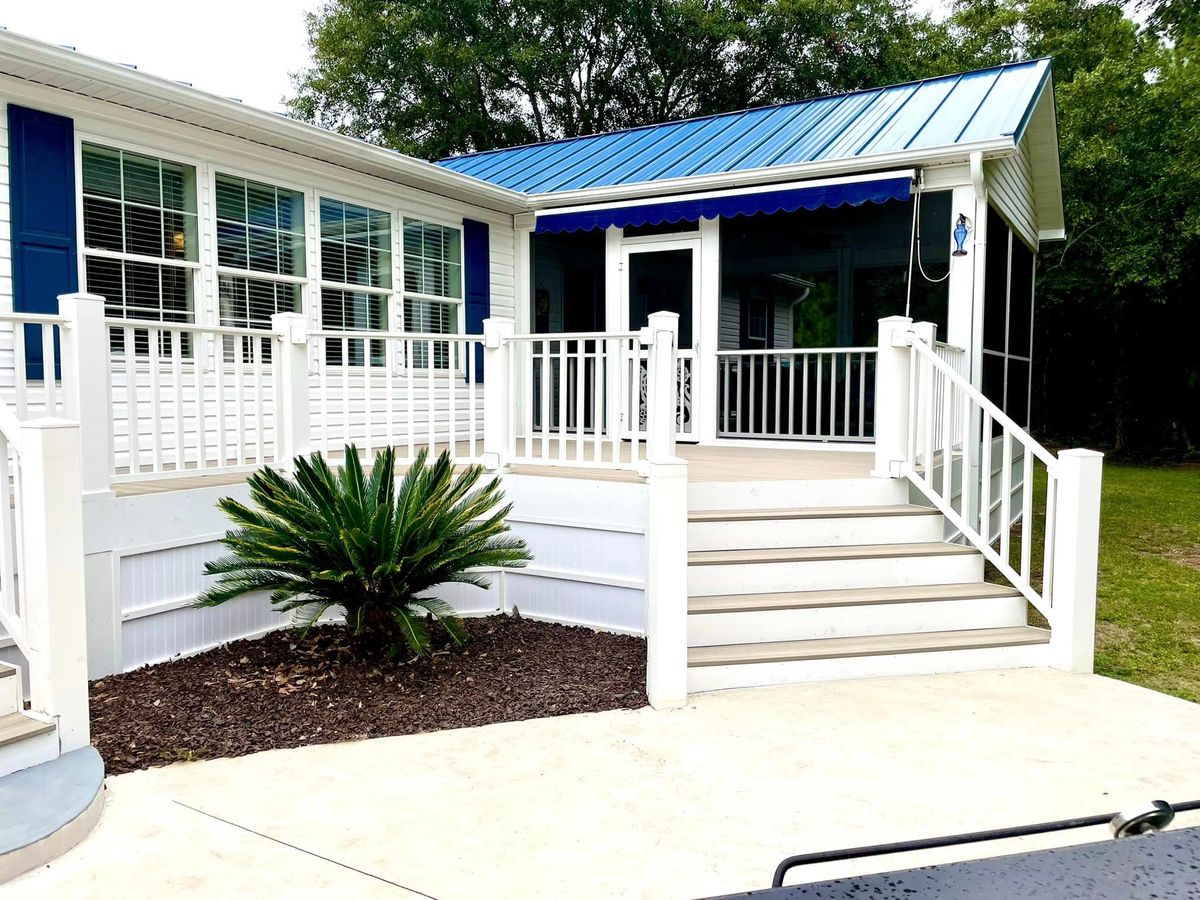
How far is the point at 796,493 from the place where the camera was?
5.04 m

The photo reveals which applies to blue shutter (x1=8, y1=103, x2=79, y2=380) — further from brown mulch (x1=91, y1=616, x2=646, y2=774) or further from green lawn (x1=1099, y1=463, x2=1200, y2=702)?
green lawn (x1=1099, y1=463, x2=1200, y2=702)

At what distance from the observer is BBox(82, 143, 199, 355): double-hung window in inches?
207

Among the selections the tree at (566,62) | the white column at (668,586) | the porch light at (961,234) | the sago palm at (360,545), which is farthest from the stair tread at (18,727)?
the tree at (566,62)

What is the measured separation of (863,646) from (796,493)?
1.08m

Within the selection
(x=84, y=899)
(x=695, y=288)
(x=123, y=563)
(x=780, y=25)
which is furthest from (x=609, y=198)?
(x=780, y=25)

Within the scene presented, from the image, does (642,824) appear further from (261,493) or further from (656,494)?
(261,493)

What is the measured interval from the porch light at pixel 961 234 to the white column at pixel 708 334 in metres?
1.99

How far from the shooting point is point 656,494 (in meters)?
3.85

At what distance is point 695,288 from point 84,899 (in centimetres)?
659

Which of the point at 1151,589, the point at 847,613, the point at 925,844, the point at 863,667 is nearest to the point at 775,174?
the point at 847,613

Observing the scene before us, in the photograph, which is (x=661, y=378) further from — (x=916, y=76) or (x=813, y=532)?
(x=916, y=76)

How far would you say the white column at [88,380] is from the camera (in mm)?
3785

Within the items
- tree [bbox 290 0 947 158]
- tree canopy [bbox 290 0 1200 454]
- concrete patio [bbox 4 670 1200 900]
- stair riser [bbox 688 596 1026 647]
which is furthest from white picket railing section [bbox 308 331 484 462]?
tree [bbox 290 0 947 158]

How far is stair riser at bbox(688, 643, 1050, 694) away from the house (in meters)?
0.02
